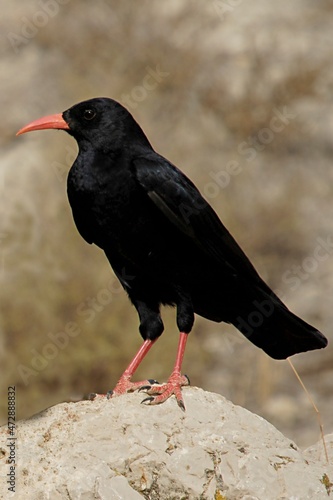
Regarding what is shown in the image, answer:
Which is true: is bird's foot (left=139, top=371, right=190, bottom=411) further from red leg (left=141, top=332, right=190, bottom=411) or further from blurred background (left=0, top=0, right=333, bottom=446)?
blurred background (left=0, top=0, right=333, bottom=446)

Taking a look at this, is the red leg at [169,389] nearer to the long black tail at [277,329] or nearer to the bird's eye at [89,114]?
the long black tail at [277,329]

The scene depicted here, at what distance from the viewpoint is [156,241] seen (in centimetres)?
575

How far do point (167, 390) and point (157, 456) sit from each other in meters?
0.52

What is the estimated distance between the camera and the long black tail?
20.3 ft

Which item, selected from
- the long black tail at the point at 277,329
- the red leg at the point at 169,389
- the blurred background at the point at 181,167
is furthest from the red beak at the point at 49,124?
the blurred background at the point at 181,167

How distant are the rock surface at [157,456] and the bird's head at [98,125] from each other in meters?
1.67

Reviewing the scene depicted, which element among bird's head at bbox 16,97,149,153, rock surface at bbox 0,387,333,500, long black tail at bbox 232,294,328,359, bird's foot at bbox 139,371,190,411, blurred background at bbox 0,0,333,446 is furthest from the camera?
blurred background at bbox 0,0,333,446

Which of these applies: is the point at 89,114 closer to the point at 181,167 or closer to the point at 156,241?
the point at 156,241

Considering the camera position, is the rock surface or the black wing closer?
the rock surface

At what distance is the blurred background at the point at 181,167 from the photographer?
1096cm

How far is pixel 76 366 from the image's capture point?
10.8m

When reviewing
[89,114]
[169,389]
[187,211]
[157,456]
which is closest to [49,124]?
[89,114]

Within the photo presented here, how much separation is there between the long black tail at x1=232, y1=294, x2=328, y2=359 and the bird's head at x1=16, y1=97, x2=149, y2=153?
4.29 feet

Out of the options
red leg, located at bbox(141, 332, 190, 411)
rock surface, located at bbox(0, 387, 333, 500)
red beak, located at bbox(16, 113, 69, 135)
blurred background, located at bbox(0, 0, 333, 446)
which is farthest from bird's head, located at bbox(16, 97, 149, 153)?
blurred background, located at bbox(0, 0, 333, 446)
